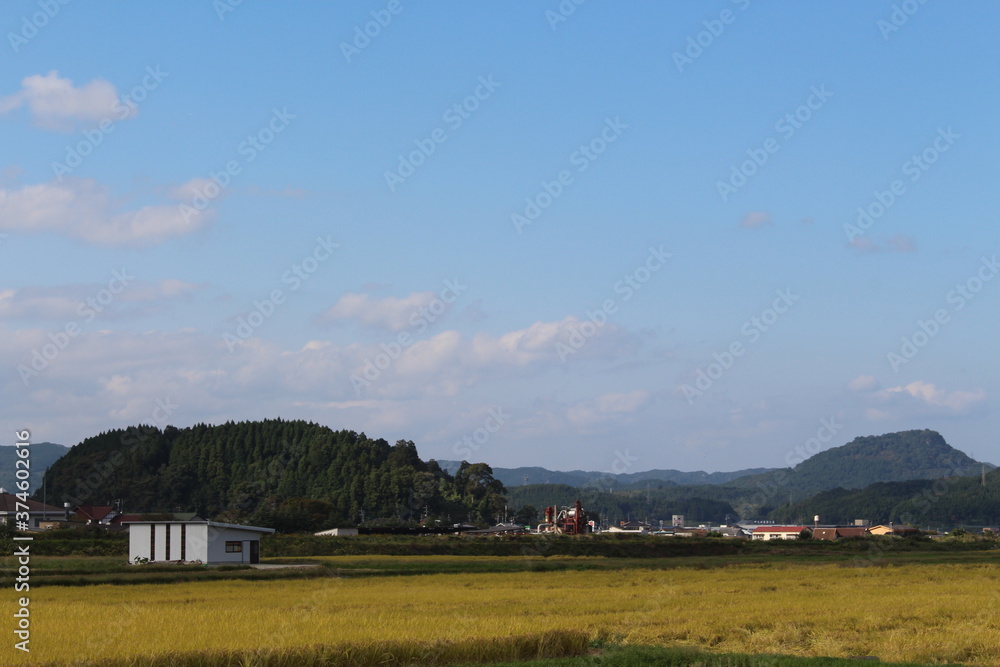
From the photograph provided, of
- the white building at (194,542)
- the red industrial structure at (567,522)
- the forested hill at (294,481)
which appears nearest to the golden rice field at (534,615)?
the white building at (194,542)

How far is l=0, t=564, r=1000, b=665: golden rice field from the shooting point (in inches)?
886

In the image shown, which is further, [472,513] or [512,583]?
[472,513]

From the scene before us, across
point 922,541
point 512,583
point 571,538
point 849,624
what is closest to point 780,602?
point 849,624

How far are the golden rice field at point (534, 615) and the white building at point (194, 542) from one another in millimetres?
19695

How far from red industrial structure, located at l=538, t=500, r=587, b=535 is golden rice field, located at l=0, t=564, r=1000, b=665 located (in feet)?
276

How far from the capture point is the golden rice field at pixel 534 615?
2252 centimetres

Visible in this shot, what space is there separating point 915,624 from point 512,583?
68.1ft

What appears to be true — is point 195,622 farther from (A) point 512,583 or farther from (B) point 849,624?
(A) point 512,583

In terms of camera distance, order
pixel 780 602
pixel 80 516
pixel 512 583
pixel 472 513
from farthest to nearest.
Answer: pixel 472 513 → pixel 80 516 → pixel 512 583 → pixel 780 602

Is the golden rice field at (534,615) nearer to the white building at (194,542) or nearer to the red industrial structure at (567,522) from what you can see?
the white building at (194,542)

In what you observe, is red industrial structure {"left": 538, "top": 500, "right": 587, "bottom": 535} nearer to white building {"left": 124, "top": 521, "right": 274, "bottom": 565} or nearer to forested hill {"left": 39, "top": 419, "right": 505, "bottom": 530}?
forested hill {"left": 39, "top": 419, "right": 505, "bottom": 530}

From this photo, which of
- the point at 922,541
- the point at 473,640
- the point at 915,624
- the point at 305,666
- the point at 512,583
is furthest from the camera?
the point at 922,541

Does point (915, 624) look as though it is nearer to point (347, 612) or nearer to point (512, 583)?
point (347, 612)

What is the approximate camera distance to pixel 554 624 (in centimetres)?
2627
